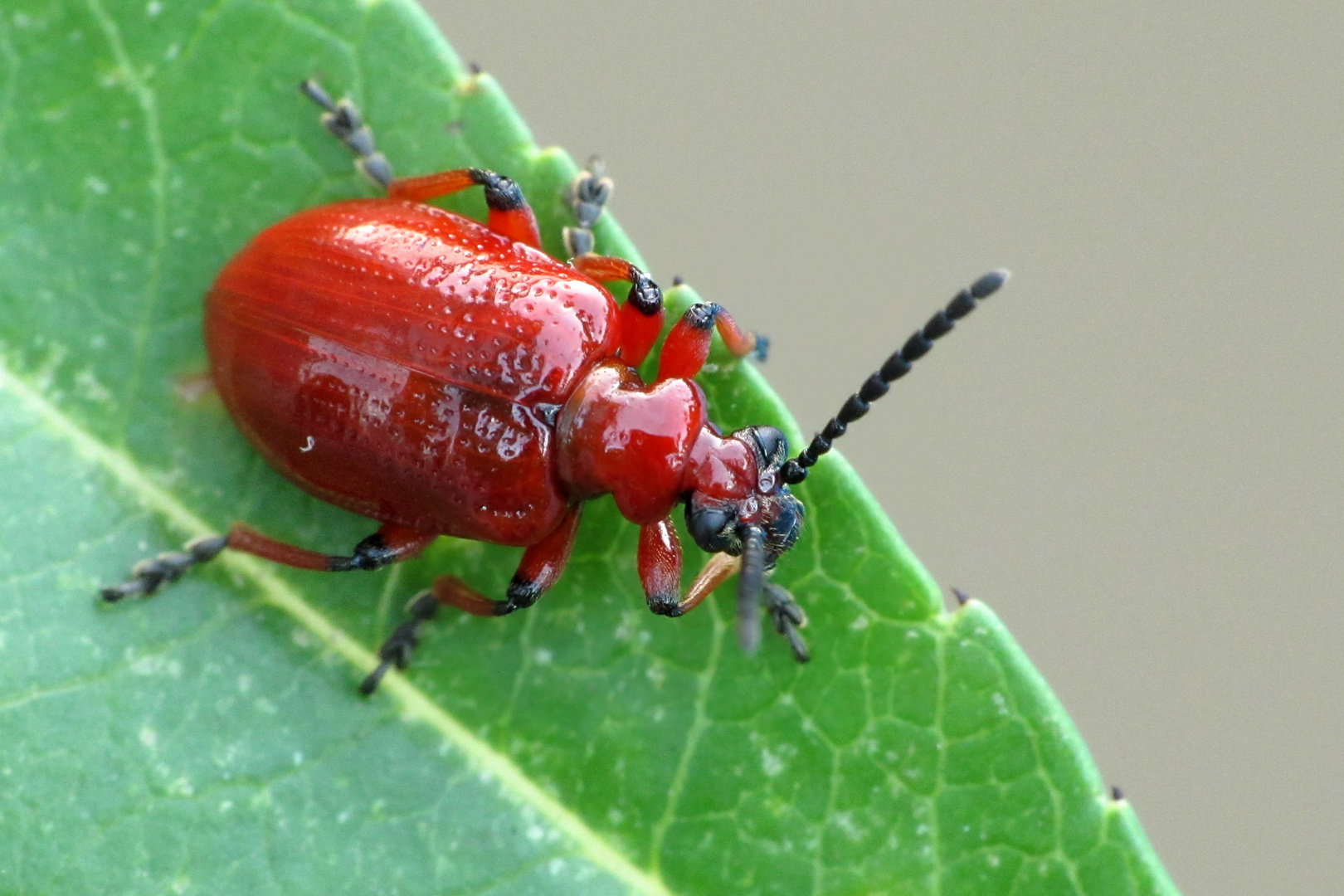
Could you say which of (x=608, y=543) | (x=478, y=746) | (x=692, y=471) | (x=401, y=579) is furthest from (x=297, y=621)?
(x=692, y=471)

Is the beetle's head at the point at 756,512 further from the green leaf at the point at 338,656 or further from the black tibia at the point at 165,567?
the black tibia at the point at 165,567

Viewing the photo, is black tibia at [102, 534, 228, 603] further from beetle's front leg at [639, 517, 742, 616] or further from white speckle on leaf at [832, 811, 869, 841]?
white speckle on leaf at [832, 811, 869, 841]

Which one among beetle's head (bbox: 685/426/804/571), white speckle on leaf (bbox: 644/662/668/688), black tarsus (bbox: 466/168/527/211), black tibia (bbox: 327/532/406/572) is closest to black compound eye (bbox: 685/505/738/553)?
beetle's head (bbox: 685/426/804/571)

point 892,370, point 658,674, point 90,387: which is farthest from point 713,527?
point 90,387

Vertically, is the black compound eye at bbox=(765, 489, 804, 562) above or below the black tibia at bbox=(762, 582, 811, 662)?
above

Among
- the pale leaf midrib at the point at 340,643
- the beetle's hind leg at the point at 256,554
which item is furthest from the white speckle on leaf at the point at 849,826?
the beetle's hind leg at the point at 256,554
